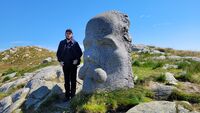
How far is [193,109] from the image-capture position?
42.3ft

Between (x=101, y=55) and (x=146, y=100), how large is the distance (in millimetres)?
2383

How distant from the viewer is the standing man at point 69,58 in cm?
1611

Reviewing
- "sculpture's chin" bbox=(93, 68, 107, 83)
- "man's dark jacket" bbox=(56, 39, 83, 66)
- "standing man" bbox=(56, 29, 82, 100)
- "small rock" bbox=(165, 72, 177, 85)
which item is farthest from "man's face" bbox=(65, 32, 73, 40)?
"small rock" bbox=(165, 72, 177, 85)

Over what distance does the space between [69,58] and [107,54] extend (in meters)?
2.02

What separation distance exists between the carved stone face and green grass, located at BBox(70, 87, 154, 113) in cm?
33

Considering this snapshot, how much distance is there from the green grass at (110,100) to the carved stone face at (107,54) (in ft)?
1.08

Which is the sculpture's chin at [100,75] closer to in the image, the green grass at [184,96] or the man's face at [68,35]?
the man's face at [68,35]

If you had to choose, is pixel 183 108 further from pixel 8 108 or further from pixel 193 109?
pixel 8 108

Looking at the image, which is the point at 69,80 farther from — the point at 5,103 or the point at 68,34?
the point at 5,103

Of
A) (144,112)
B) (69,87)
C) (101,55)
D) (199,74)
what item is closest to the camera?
(144,112)

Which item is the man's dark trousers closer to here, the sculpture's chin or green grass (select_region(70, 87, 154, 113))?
green grass (select_region(70, 87, 154, 113))

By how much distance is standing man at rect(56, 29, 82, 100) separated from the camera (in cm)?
1611

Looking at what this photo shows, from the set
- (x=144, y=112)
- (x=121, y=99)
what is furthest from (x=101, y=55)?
(x=144, y=112)

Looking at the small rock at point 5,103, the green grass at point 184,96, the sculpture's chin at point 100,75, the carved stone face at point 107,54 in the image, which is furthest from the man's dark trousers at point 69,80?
the green grass at point 184,96
